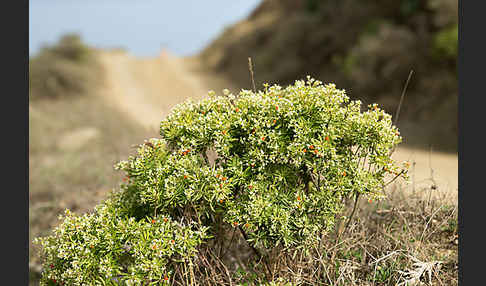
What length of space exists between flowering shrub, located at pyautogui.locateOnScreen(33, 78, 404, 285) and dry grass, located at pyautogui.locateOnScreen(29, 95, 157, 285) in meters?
2.18

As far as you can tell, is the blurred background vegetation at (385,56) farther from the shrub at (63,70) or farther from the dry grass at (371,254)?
the shrub at (63,70)

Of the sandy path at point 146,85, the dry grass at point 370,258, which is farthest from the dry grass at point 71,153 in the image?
the dry grass at point 370,258

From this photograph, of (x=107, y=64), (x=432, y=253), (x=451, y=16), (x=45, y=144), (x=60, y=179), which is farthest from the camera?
(x=107, y=64)

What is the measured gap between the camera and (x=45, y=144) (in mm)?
12961

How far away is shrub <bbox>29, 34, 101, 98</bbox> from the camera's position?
18625 millimetres

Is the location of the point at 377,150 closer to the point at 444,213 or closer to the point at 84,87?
the point at 444,213

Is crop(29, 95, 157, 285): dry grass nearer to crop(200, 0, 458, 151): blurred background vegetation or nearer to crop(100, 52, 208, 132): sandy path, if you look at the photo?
crop(100, 52, 208, 132): sandy path

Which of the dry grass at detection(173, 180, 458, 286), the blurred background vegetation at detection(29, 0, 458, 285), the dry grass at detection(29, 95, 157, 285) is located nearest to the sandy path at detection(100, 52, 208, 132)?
the blurred background vegetation at detection(29, 0, 458, 285)

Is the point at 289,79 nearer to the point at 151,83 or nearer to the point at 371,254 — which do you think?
the point at 151,83

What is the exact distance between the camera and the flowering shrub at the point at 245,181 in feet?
11.2

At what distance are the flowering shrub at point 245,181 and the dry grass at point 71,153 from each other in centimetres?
218

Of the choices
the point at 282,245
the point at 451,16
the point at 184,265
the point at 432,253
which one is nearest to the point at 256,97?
the point at 282,245

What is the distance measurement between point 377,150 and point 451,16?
9.39 m

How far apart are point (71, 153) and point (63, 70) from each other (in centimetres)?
848
